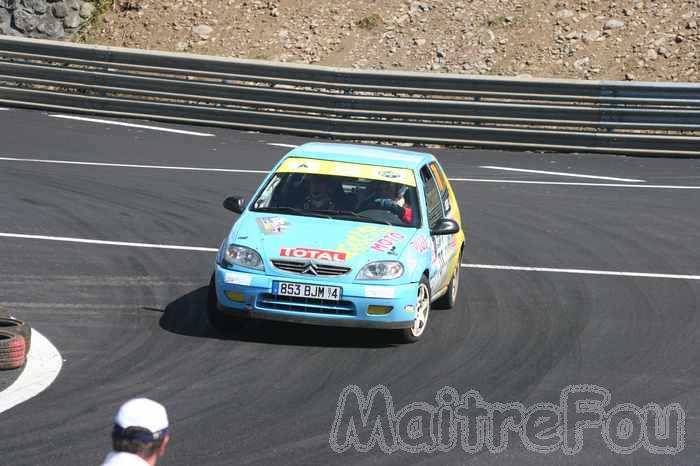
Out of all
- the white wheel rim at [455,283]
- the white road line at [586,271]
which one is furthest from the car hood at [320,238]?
the white road line at [586,271]

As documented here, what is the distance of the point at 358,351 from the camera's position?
11289 mm

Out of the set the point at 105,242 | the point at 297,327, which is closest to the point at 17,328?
the point at 297,327

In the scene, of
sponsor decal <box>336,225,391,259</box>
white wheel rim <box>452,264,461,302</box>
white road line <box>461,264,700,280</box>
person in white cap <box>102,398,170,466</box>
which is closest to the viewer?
person in white cap <box>102,398,170,466</box>

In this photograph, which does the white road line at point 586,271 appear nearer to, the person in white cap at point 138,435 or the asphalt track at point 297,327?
the asphalt track at point 297,327

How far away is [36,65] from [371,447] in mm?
19028

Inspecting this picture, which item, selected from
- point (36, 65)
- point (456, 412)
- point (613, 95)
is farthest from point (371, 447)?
point (36, 65)

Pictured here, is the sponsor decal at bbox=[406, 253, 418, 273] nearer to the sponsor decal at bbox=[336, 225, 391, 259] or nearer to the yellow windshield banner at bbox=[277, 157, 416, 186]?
the sponsor decal at bbox=[336, 225, 391, 259]

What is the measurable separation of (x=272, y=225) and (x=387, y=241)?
3.40 feet

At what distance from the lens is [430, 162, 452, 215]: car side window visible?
13430 millimetres

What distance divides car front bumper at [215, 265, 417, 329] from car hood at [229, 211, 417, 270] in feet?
0.70

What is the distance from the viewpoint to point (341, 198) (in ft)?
41.0

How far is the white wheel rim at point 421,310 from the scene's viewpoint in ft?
38.2

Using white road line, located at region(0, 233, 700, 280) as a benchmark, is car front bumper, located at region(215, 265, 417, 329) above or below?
above

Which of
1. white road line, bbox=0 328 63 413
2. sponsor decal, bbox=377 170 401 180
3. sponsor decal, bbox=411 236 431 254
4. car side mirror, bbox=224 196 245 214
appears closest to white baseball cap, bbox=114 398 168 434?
white road line, bbox=0 328 63 413
